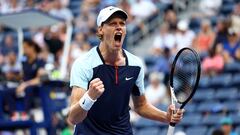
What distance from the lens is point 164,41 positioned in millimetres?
15945

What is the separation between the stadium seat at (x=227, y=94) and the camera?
13.7 metres

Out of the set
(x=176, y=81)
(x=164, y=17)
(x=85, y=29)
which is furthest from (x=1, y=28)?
(x=176, y=81)

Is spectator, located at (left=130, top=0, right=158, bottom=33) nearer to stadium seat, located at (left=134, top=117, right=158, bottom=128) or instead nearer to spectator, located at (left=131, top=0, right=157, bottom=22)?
spectator, located at (left=131, top=0, right=157, bottom=22)

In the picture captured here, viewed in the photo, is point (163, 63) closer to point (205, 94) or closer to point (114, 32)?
point (205, 94)

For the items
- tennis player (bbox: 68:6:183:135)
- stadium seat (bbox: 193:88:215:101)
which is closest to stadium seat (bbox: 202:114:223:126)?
stadium seat (bbox: 193:88:215:101)

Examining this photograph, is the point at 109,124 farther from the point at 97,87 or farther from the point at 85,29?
the point at 85,29

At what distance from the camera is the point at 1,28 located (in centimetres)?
2070

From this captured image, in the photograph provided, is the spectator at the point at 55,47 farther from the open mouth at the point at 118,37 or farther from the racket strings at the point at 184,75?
Answer: the open mouth at the point at 118,37

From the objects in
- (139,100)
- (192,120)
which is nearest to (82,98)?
(139,100)

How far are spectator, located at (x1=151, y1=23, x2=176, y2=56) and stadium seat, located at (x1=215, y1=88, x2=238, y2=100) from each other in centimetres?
195

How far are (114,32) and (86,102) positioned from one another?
Result: 66cm

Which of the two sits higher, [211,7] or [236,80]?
[211,7]

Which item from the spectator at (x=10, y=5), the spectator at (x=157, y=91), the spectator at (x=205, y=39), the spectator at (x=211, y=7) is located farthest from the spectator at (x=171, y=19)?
the spectator at (x=10, y=5)

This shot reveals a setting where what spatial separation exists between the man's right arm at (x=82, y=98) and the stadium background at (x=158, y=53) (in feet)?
16.8
